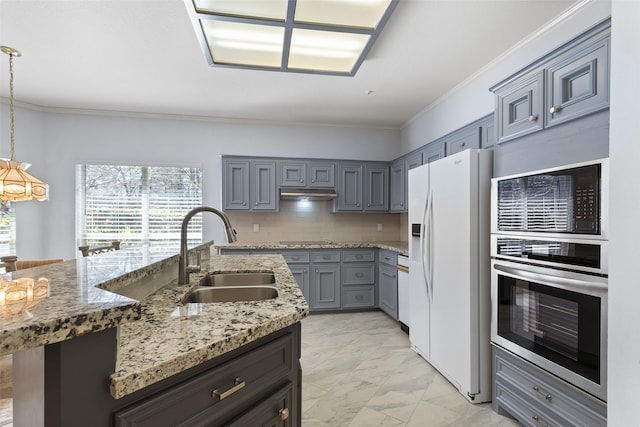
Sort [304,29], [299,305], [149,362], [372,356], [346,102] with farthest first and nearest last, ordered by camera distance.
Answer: [346,102], [372,356], [304,29], [299,305], [149,362]

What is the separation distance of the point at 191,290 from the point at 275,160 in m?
3.04

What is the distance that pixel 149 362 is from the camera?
75 cm

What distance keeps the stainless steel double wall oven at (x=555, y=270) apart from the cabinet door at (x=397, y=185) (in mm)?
2183

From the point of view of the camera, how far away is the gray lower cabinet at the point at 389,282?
3855mm

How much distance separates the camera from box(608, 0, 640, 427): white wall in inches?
44.9

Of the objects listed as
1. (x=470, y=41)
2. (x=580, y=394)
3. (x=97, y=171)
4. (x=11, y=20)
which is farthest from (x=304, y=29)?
(x=97, y=171)

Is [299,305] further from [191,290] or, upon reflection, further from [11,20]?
[11,20]

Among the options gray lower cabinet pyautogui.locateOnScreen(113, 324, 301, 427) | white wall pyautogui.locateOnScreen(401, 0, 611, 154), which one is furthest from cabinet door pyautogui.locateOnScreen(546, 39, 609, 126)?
gray lower cabinet pyautogui.locateOnScreen(113, 324, 301, 427)

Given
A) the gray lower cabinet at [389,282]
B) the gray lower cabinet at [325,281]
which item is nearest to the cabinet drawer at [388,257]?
the gray lower cabinet at [389,282]

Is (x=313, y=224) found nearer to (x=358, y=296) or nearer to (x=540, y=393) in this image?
(x=358, y=296)

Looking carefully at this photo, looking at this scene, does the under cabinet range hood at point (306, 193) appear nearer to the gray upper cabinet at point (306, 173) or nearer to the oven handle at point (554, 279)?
the gray upper cabinet at point (306, 173)

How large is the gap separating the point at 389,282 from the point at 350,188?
1.43 meters

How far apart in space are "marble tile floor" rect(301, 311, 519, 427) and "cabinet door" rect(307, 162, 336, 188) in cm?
200

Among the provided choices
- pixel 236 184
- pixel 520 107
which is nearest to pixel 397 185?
pixel 236 184
